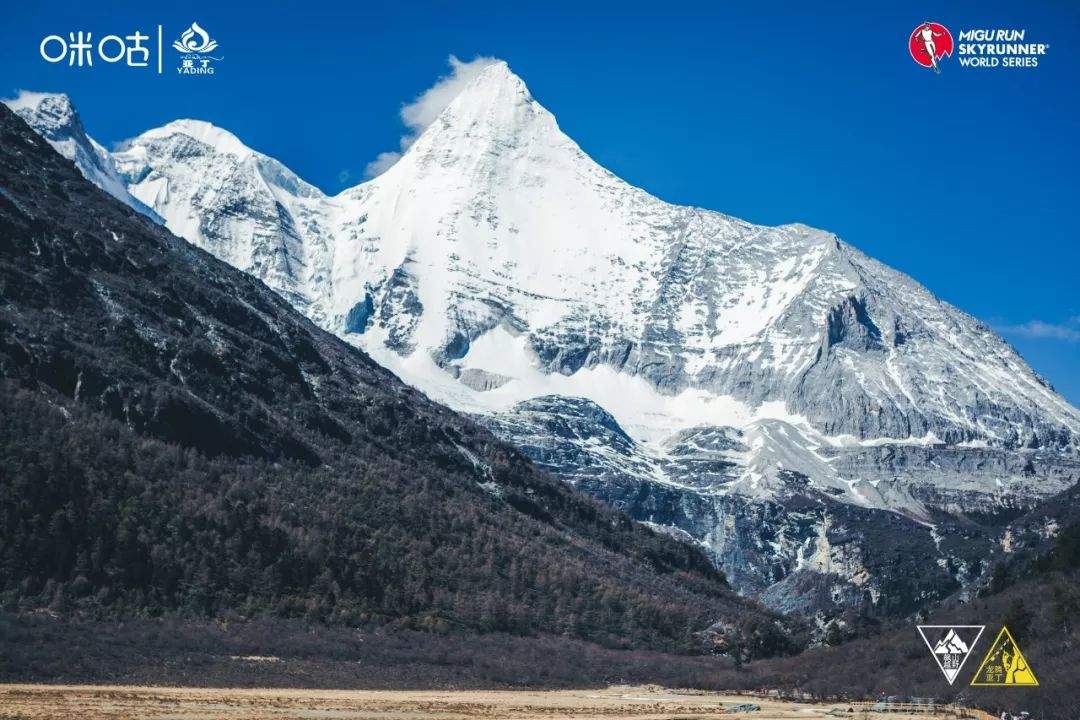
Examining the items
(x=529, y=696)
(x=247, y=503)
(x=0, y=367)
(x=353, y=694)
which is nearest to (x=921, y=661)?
(x=529, y=696)

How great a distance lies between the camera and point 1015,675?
96.2 meters

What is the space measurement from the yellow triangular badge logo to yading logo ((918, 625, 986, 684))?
1.67 meters

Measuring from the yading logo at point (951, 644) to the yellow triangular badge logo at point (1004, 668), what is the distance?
65.7 inches

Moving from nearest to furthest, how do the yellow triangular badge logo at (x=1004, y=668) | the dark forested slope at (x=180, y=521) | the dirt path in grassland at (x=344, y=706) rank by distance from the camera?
1. the dirt path in grassland at (x=344, y=706)
2. the yellow triangular badge logo at (x=1004, y=668)
3. the dark forested slope at (x=180, y=521)

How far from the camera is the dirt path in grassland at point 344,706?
8225 centimetres

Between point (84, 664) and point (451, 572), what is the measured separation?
264 ft

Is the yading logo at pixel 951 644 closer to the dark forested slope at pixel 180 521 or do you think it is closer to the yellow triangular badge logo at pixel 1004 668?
the yellow triangular badge logo at pixel 1004 668

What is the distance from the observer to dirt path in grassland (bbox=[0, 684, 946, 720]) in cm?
8225

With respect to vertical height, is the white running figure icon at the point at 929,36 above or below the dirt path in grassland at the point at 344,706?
above

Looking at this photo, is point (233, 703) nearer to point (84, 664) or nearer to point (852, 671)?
point (84, 664)

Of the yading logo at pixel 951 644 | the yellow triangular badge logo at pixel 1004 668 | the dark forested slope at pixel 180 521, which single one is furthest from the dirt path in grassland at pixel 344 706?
the dark forested slope at pixel 180 521

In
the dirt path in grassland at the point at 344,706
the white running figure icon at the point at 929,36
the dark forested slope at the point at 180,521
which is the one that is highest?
the white running figure icon at the point at 929,36

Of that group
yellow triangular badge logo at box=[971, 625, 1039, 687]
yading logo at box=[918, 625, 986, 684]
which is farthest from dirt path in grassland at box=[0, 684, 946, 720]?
yading logo at box=[918, 625, 986, 684]

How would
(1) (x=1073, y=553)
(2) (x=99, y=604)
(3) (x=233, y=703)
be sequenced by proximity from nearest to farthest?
(3) (x=233, y=703)
(2) (x=99, y=604)
(1) (x=1073, y=553)
